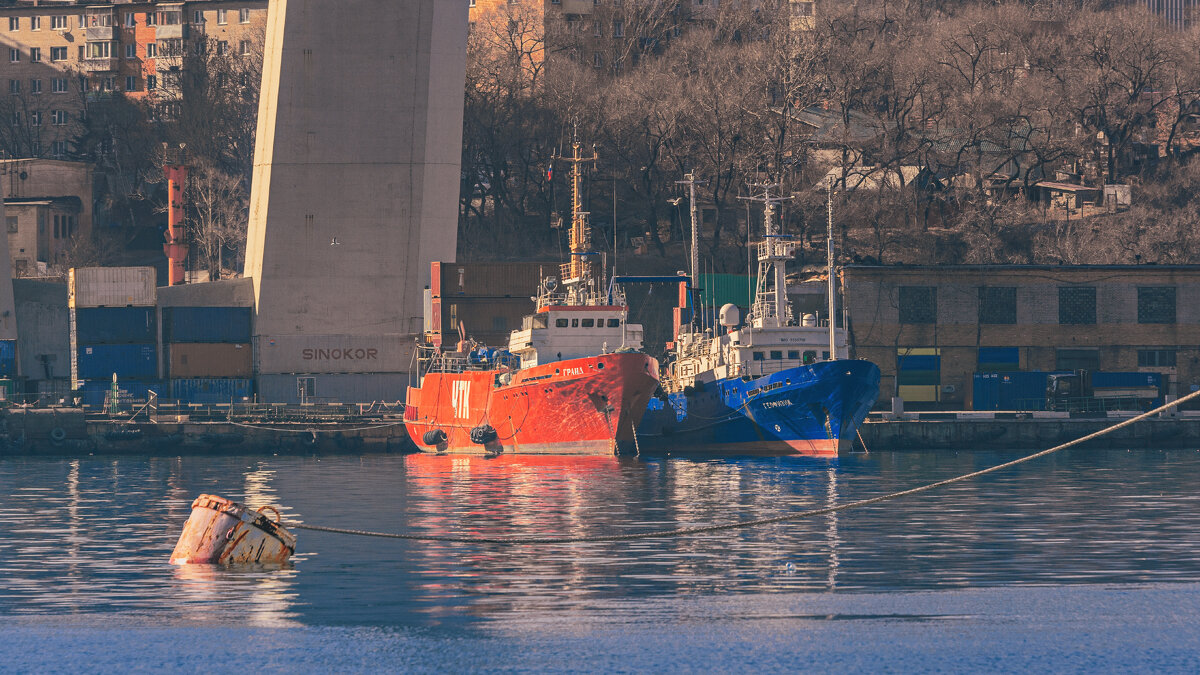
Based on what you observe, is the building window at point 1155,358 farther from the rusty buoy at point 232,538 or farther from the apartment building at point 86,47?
the apartment building at point 86,47

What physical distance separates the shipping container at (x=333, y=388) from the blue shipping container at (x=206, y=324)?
2913 millimetres

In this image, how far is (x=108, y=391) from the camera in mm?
87812

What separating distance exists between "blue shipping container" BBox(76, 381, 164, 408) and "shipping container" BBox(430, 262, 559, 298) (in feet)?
53.3

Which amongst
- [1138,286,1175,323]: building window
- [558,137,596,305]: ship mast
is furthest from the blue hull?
[1138,286,1175,323]: building window

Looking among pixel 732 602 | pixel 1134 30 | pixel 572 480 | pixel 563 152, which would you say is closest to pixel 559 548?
pixel 732 602

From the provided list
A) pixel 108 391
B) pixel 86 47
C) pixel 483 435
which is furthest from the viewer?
pixel 86 47

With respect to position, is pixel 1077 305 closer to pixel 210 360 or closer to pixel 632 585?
pixel 210 360

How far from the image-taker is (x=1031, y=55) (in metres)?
124

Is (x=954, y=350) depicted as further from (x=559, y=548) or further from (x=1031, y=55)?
(x=559, y=548)

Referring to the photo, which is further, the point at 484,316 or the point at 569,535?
the point at 484,316

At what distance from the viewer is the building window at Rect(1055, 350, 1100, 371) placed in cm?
8875

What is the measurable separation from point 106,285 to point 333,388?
13.2 m

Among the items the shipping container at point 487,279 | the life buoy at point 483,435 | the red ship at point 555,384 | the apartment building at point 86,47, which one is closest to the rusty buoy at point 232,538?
the red ship at point 555,384

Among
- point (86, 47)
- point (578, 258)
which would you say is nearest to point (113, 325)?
point (578, 258)
